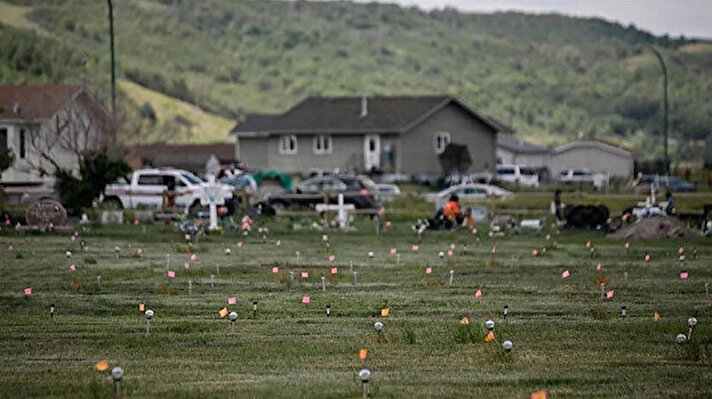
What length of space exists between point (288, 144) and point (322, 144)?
9.33ft

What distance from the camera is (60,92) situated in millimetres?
66375

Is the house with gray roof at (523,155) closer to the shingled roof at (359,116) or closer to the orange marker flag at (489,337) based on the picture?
the shingled roof at (359,116)

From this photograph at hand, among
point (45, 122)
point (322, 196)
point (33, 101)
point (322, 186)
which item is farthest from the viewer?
point (33, 101)

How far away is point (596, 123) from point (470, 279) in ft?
510

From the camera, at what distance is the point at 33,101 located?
2584 inches

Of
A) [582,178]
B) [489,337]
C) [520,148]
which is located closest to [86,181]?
[489,337]

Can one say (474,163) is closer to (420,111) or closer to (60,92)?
(420,111)

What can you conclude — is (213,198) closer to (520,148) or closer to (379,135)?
(379,135)

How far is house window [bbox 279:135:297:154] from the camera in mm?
86750

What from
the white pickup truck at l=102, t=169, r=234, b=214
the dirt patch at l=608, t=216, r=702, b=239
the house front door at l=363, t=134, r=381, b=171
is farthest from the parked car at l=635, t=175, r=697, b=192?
the dirt patch at l=608, t=216, r=702, b=239

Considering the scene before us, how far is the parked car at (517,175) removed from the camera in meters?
82.9

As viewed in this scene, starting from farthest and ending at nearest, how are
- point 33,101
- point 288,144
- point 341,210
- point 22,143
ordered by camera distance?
point 288,144, point 33,101, point 22,143, point 341,210

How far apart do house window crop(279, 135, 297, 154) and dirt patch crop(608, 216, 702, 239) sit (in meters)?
50.4

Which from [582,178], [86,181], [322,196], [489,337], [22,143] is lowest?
[489,337]
